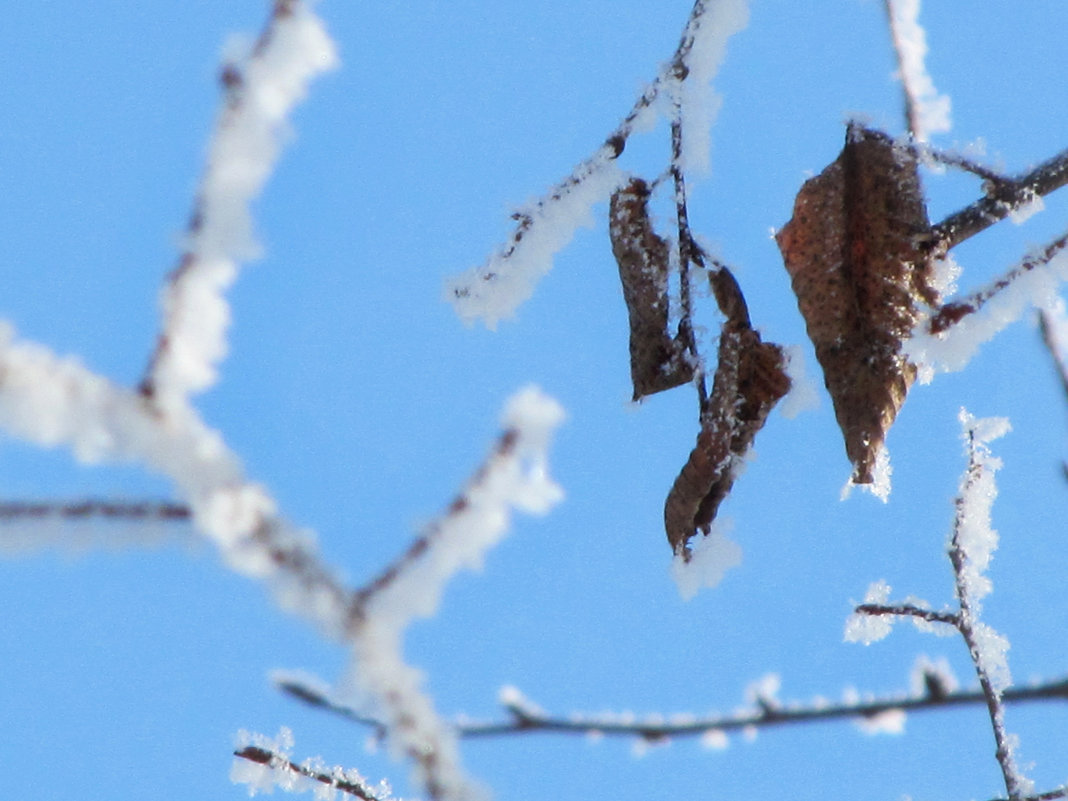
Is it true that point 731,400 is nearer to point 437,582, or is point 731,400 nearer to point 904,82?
point 904,82

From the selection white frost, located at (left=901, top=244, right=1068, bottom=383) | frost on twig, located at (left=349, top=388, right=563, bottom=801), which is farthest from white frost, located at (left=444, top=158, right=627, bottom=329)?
frost on twig, located at (left=349, top=388, right=563, bottom=801)

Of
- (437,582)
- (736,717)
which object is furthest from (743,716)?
(437,582)

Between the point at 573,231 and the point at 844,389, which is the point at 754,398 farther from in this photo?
the point at 573,231

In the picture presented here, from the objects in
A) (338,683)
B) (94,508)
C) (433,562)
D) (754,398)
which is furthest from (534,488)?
(754,398)

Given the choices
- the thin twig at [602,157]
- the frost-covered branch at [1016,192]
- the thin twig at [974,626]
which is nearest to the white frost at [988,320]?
the frost-covered branch at [1016,192]

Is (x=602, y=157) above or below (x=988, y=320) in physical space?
above

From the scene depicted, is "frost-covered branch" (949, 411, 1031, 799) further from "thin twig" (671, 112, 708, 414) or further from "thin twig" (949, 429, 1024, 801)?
"thin twig" (671, 112, 708, 414)
